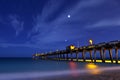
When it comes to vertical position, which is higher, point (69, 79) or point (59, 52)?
point (59, 52)

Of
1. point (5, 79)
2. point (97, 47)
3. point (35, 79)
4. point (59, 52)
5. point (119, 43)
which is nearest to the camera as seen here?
point (35, 79)

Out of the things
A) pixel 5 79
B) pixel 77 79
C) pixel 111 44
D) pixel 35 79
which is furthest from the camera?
pixel 111 44

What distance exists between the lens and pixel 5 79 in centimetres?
2088

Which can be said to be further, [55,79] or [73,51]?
[73,51]

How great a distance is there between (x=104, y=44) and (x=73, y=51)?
23139 mm

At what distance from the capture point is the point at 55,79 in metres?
18.8

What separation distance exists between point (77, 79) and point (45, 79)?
300 centimetres

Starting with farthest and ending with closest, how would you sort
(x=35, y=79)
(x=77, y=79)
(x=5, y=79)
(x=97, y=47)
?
(x=97, y=47) → (x=5, y=79) → (x=35, y=79) → (x=77, y=79)

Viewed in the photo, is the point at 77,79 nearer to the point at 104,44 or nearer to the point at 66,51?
the point at 104,44

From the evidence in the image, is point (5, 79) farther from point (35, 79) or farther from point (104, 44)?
point (104, 44)

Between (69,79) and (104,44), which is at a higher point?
(104,44)

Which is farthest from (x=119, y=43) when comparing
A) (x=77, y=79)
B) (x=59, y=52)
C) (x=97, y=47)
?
(x=59, y=52)

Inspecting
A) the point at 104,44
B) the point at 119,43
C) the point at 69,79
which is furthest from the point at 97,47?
the point at 69,79

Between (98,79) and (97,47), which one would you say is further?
(97,47)
